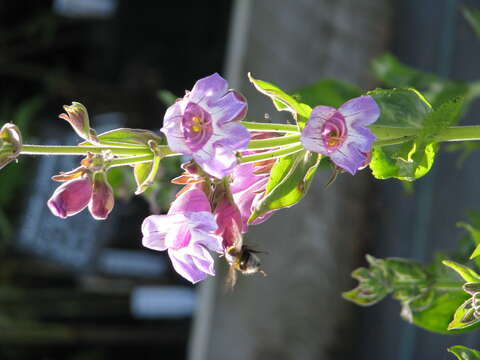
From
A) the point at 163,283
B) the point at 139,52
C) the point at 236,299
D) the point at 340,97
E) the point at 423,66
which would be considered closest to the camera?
the point at 340,97

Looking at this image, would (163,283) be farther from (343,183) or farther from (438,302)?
(438,302)

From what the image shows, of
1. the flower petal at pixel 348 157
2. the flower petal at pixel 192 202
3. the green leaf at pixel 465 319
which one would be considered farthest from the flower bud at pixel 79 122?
the green leaf at pixel 465 319

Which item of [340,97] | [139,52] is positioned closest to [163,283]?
[139,52]

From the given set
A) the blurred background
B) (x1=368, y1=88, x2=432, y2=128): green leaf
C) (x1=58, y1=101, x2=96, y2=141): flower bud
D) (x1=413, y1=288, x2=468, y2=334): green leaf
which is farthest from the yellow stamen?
the blurred background

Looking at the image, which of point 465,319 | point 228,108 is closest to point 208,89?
point 228,108

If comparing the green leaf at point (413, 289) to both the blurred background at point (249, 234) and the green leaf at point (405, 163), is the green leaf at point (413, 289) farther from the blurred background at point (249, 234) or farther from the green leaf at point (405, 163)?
the blurred background at point (249, 234)
